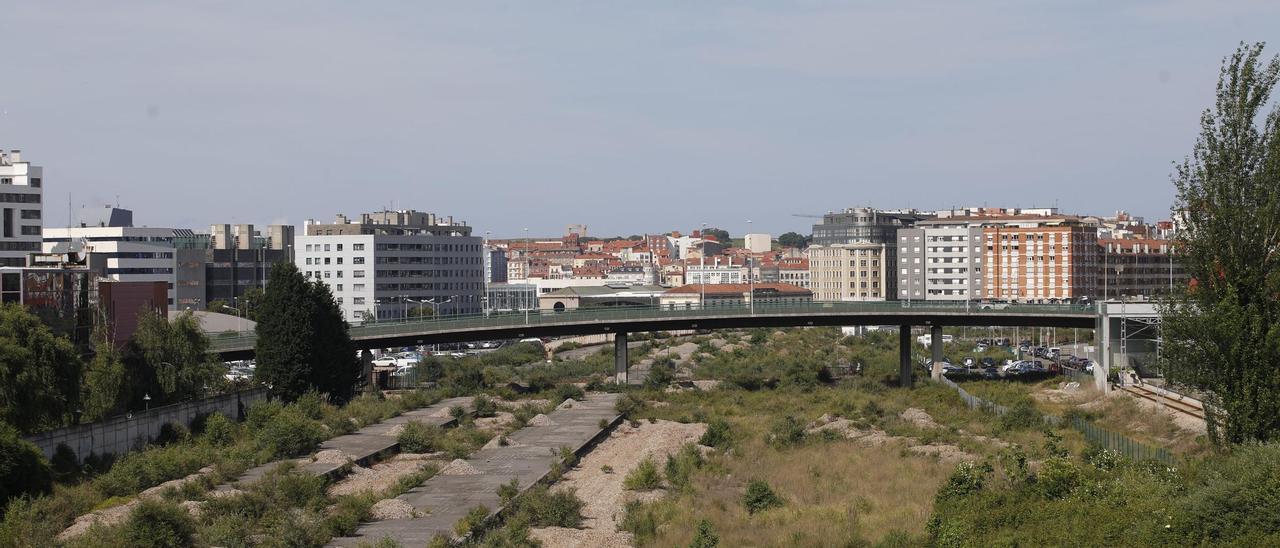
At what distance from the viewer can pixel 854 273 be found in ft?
573

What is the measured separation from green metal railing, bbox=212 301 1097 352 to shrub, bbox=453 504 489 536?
39598 mm

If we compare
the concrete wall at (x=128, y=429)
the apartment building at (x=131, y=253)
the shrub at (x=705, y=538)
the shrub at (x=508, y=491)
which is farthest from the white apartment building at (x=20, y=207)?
the shrub at (x=705, y=538)

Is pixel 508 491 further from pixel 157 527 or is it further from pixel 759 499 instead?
pixel 157 527

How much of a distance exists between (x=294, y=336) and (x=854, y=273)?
11658 cm

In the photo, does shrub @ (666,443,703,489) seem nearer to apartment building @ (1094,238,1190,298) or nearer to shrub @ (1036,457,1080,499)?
shrub @ (1036,457,1080,499)

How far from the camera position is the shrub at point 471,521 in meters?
36.2

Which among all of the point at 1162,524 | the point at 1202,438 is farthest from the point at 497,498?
the point at 1202,438

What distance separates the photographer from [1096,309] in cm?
7869

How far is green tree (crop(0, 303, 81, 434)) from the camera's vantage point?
43656 millimetres

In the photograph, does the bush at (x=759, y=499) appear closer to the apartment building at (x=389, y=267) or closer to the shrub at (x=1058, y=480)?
the shrub at (x=1058, y=480)

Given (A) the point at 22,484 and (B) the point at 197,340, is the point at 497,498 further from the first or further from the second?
(B) the point at 197,340

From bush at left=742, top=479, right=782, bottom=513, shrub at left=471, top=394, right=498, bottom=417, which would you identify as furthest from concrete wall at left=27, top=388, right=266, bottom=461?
bush at left=742, top=479, right=782, bottom=513

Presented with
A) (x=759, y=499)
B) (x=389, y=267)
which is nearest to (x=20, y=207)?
(x=389, y=267)

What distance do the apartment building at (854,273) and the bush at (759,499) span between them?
130 m
